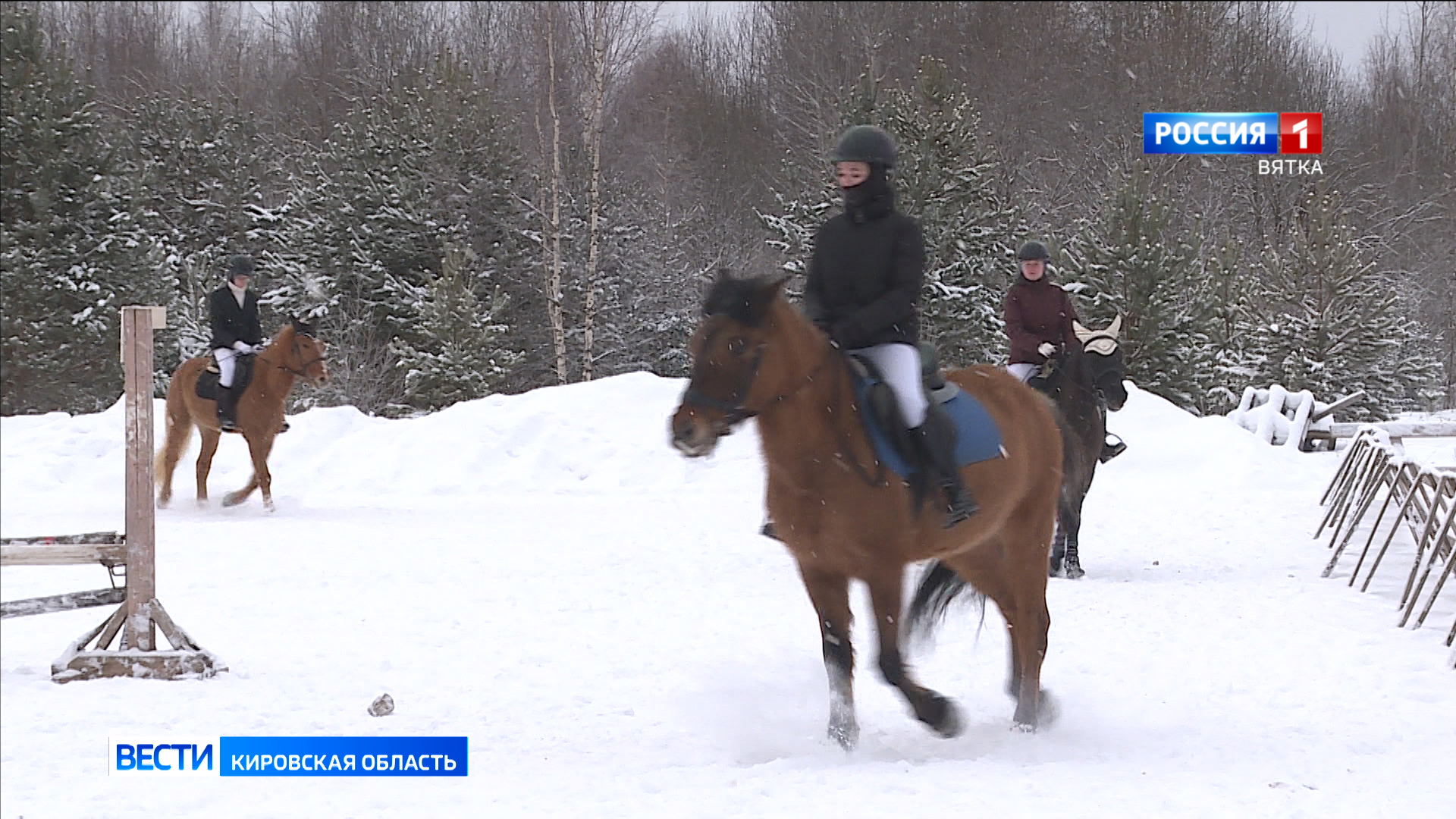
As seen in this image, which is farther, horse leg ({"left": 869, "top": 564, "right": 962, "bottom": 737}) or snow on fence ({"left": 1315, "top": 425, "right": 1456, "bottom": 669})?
snow on fence ({"left": 1315, "top": 425, "right": 1456, "bottom": 669})

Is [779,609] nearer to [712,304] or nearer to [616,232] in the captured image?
[712,304]

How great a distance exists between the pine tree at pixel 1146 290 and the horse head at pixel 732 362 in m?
19.2

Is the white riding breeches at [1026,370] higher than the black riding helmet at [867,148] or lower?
lower

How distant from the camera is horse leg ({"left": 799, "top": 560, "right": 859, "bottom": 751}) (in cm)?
503

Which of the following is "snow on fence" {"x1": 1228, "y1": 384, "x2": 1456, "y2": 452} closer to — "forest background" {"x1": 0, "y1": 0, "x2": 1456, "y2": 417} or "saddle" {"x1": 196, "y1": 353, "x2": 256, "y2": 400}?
"forest background" {"x1": 0, "y1": 0, "x2": 1456, "y2": 417}

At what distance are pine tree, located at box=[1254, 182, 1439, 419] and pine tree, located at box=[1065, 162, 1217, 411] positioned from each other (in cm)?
199

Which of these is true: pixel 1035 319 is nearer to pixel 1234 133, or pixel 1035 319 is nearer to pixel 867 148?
pixel 867 148

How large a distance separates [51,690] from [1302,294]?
2448 centimetres

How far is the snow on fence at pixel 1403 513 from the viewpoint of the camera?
303 inches

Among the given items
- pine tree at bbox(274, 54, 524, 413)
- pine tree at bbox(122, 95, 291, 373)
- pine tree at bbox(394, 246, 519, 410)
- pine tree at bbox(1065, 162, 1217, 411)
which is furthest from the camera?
pine tree at bbox(122, 95, 291, 373)

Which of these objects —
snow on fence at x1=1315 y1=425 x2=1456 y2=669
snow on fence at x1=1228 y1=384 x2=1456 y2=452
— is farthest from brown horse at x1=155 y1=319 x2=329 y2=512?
snow on fence at x1=1228 y1=384 x2=1456 y2=452

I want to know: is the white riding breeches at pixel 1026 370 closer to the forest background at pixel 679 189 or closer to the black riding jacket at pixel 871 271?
the black riding jacket at pixel 871 271

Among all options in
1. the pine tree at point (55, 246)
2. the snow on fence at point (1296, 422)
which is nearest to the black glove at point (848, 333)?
the snow on fence at point (1296, 422)

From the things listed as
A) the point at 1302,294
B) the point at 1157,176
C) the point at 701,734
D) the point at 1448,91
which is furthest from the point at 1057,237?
the point at 701,734
